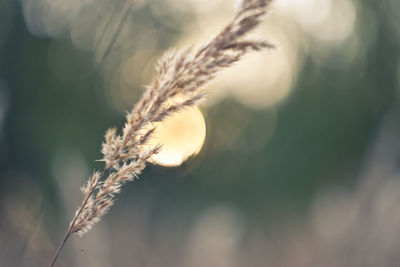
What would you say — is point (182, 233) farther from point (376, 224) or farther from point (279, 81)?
point (279, 81)

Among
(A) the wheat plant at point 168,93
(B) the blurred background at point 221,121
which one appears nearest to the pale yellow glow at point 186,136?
(B) the blurred background at point 221,121

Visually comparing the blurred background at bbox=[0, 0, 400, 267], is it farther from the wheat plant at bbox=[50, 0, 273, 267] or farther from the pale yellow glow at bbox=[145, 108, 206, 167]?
the wheat plant at bbox=[50, 0, 273, 267]

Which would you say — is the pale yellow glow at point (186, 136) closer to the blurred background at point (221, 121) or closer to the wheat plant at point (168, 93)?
the blurred background at point (221, 121)

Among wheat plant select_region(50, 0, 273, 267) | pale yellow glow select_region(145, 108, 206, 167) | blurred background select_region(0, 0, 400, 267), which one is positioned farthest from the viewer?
pale yellow glow select_region(145, 108, 206, 167)

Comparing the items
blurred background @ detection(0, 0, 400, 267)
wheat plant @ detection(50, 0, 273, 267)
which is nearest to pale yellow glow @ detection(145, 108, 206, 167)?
blurred background @ detection(0, 0, 400, 267)

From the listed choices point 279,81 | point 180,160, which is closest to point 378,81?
point 279,81

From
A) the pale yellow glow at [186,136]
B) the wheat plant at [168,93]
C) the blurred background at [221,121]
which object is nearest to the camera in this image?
the wheat plant at [168,93]

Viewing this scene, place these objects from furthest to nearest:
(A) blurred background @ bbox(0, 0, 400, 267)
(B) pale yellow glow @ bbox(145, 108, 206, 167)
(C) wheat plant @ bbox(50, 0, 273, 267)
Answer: (B) pale yellow glow @ bbox(145, 108, 206, 167) → (A) blurred background @ bbox(0, 0, 400, 267) → (C) wheat plant @ bbox(50, 0, 273, 267)
